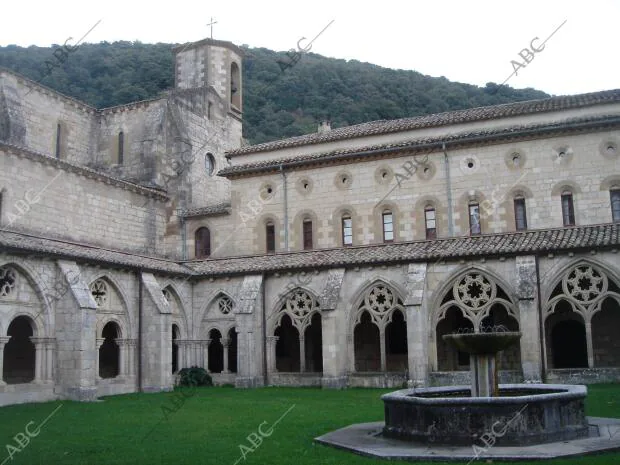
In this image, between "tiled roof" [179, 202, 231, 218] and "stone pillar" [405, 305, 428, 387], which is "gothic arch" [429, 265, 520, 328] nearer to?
"stone pillar" [405, 305, 428, 387]

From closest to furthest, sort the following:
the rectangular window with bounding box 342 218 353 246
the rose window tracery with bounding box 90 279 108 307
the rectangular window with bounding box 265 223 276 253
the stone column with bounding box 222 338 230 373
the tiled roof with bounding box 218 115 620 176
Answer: the rose window tracery with bounding box 90 279 108 307 < the tiled roof with bounding box 218 115 620 176 < the stone column with bounding box 222 338 230 373 < the rectangular window with bounding box 342 218 353 246 < the rectangular window with bounding box 265 223 276 253

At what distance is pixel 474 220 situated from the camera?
92.3ft

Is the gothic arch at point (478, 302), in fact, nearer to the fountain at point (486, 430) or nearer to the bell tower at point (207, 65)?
the fountain at point (486, 430)

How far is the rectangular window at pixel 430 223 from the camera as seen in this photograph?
28.6 m

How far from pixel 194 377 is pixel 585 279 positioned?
582 inches

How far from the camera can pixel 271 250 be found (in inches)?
1238

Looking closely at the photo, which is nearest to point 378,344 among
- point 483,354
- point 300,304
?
point 300,304

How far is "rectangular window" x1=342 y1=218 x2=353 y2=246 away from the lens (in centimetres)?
3000

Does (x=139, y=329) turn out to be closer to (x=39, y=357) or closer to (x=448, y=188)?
(x=39, y=357)

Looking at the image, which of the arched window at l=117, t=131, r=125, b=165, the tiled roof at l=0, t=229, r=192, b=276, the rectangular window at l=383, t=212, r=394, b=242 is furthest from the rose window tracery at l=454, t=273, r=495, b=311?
the arched window at l=117, t=131, r=125, b=165

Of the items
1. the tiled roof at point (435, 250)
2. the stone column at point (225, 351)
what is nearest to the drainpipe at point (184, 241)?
the tiled roof at point (435, 250)

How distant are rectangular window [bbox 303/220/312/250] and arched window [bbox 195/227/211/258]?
4673 mm

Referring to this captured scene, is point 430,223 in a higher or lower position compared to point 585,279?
higher

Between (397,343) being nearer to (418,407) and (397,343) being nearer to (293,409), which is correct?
(293,409)
